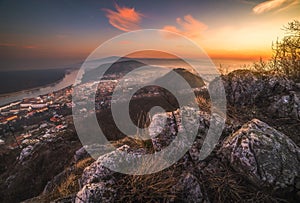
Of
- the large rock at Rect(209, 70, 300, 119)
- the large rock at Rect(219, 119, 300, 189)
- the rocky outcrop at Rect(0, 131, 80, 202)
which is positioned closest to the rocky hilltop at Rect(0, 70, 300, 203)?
the large rock at Rect(219, 119, 300, 189)

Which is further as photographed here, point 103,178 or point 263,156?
point 103,178

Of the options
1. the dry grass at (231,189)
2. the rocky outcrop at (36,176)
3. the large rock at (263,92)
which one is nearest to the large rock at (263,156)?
the dry grass at (231,189)

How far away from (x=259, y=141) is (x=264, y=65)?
6.37m

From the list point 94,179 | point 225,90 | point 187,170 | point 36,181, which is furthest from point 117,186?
point 36,181

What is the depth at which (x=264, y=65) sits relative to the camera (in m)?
7.97

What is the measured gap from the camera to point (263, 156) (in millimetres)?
3152

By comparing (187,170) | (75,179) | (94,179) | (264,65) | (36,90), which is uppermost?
(264,65)

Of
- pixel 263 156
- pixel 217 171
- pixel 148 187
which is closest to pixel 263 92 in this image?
pixel 263 156

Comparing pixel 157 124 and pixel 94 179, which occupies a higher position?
pixel 157 124

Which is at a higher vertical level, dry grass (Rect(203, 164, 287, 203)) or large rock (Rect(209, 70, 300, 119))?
large rock (Rect(209, 70, 300, 119))

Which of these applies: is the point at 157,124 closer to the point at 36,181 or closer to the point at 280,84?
the point at 280,84

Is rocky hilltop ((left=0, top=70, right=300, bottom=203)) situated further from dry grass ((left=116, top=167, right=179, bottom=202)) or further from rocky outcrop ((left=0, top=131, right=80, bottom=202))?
rocky outcrop ((left=0, top=131, right=80, bottom=202))

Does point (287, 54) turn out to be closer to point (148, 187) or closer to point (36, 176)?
point (148, 187)

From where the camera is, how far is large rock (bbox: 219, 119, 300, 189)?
116 inches
